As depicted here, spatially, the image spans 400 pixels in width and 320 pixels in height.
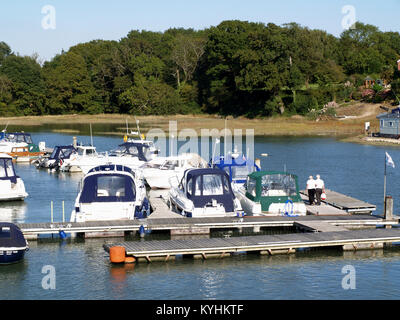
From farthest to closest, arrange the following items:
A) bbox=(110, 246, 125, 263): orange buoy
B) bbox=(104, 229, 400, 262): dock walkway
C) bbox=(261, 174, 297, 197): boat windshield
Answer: bbox=(261, 174, 297, 197): boat windshield < bbox=(104, 229, 400, 262): dock walkway < bbox=(110, 246, 125, 263): orange buoy

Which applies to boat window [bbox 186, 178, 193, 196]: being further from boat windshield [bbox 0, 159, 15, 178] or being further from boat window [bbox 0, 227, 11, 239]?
boat windshield [bbox 0, 159, 15, 178]

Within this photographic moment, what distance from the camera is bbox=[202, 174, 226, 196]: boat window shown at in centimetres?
2934

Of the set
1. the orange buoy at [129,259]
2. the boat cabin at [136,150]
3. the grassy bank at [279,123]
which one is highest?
the grassy bank at [279,123]

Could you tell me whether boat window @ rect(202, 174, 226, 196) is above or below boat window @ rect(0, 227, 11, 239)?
above

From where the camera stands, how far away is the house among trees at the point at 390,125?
254 feet

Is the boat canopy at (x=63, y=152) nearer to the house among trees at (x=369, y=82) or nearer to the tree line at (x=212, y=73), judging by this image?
the tree line at (x=212, y=73)

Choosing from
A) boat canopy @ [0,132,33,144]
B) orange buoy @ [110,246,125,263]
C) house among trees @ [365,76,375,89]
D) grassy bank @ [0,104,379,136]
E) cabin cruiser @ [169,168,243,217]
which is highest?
house among trees @ [365,76,375,89]

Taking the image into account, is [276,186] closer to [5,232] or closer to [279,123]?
[5,232]

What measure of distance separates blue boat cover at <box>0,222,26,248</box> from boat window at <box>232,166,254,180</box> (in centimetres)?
1525

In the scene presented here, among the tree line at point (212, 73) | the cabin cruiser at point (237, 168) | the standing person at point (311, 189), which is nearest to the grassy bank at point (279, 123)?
the tree line at point (212, 73)

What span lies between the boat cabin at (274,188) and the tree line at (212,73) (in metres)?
75.0

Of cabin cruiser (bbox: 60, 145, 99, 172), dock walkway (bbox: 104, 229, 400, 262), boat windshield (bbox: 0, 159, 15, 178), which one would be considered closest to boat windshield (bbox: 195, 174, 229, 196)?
dock walkway (bbox: 104, 229, 400, 262)
